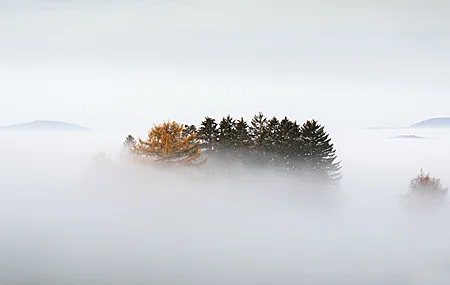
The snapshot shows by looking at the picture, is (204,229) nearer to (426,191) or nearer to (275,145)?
(275,145)

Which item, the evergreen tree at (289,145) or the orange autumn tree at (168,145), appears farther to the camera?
the evergreen tree at (289,145)

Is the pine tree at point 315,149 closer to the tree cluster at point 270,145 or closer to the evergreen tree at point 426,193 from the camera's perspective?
the tree cluster at point 270,145

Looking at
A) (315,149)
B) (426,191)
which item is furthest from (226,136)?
(426,191)

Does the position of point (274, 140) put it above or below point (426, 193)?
above

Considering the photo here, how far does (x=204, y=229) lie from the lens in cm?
6116

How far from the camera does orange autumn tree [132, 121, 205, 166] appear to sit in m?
58.6

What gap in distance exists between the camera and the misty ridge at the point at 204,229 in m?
47.7

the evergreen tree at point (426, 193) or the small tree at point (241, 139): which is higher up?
the small tree at point (241, 139)

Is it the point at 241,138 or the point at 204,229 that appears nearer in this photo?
the point at 204,229

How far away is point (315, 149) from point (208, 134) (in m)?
13.1

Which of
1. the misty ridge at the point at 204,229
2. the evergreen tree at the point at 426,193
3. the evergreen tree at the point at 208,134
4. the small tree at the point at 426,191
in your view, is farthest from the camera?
the small tree at the point at 426,191

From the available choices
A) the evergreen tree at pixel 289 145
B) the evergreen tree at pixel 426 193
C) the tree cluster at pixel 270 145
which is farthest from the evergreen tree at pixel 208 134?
the evergreen tree at pixel 426 193

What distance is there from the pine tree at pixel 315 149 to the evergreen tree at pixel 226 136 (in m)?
8.41

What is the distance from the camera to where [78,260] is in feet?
161
